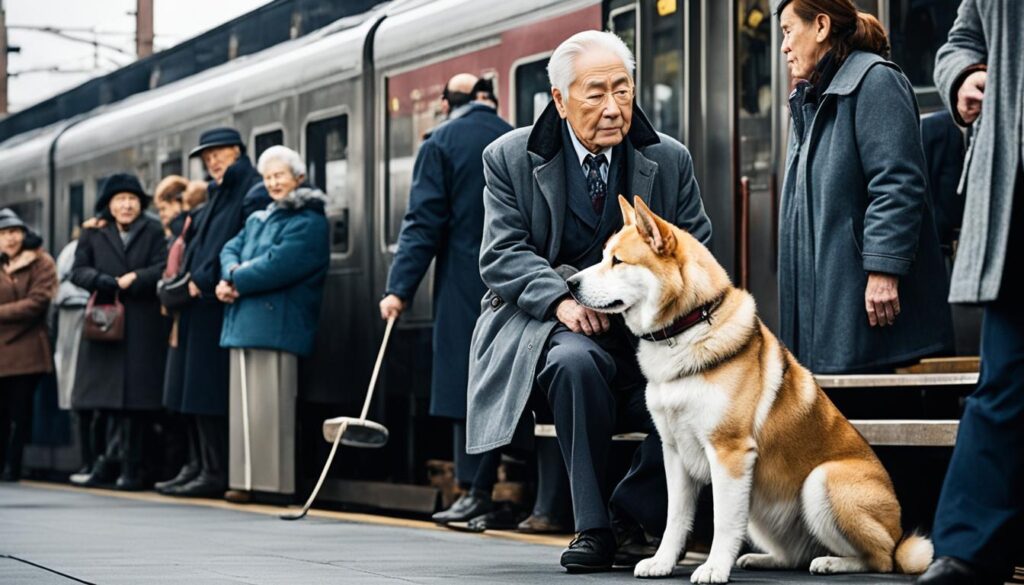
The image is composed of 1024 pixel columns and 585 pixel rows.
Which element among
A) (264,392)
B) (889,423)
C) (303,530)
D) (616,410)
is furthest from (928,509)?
(264,392)

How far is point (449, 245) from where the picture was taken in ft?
29.6

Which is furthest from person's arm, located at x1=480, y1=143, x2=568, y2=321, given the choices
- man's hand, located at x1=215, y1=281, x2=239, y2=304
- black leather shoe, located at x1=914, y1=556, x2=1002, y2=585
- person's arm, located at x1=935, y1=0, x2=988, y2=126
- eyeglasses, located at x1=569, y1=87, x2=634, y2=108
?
man's hand, located at x1=215, y1=281, x2=239, y2=304

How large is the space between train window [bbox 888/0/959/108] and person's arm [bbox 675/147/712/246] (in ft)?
5.40

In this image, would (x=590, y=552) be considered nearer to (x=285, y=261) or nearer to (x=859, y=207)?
(x=859, y=207)

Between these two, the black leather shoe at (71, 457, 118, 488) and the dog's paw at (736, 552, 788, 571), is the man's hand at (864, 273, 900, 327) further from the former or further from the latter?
the black leather shoe at (71, 457, 118, 488)

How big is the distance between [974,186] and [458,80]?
16.7ft

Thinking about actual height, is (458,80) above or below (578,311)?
above

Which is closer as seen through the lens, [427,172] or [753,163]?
[753,163]

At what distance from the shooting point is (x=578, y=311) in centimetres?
586

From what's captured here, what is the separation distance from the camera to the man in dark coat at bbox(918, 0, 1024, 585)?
14.1ft

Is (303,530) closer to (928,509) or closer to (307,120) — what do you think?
(928,509)

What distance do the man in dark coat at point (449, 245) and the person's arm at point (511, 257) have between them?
2.62m

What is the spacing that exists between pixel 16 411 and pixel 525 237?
8798 millimetres

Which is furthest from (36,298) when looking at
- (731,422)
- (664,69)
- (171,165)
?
(731,422)
